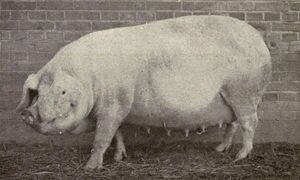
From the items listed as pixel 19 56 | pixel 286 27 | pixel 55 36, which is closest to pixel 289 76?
pixel 286 27

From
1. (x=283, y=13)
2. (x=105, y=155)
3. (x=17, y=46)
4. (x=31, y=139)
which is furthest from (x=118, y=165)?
(x=283, y=13)

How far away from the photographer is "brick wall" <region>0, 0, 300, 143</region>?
5938mm

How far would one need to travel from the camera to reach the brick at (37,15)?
19.5 ft

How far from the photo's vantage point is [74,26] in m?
5.96

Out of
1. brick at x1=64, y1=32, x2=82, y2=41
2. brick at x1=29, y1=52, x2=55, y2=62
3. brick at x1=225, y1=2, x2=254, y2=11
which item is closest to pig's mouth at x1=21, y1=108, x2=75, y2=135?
brick at x1=29, y1=52, x2=55, y2=62

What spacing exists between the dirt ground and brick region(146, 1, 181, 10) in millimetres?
1478

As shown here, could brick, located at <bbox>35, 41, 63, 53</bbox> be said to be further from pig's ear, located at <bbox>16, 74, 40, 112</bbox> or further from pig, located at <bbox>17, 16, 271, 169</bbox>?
pig's ear, located at <bbox>16, 74, 40, 112</bbox>

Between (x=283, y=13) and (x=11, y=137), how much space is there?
325 cm

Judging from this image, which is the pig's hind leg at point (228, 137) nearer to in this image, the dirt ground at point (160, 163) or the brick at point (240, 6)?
the dirt ground at point (160, 163)

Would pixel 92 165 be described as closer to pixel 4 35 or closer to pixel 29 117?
pixel 29 117

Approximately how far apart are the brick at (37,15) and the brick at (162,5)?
1.12 meters

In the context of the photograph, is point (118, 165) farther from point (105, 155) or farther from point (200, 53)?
point (200, 53)

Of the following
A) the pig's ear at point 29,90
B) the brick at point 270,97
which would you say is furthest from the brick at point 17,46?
the brick at point 270,97

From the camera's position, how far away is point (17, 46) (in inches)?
237
